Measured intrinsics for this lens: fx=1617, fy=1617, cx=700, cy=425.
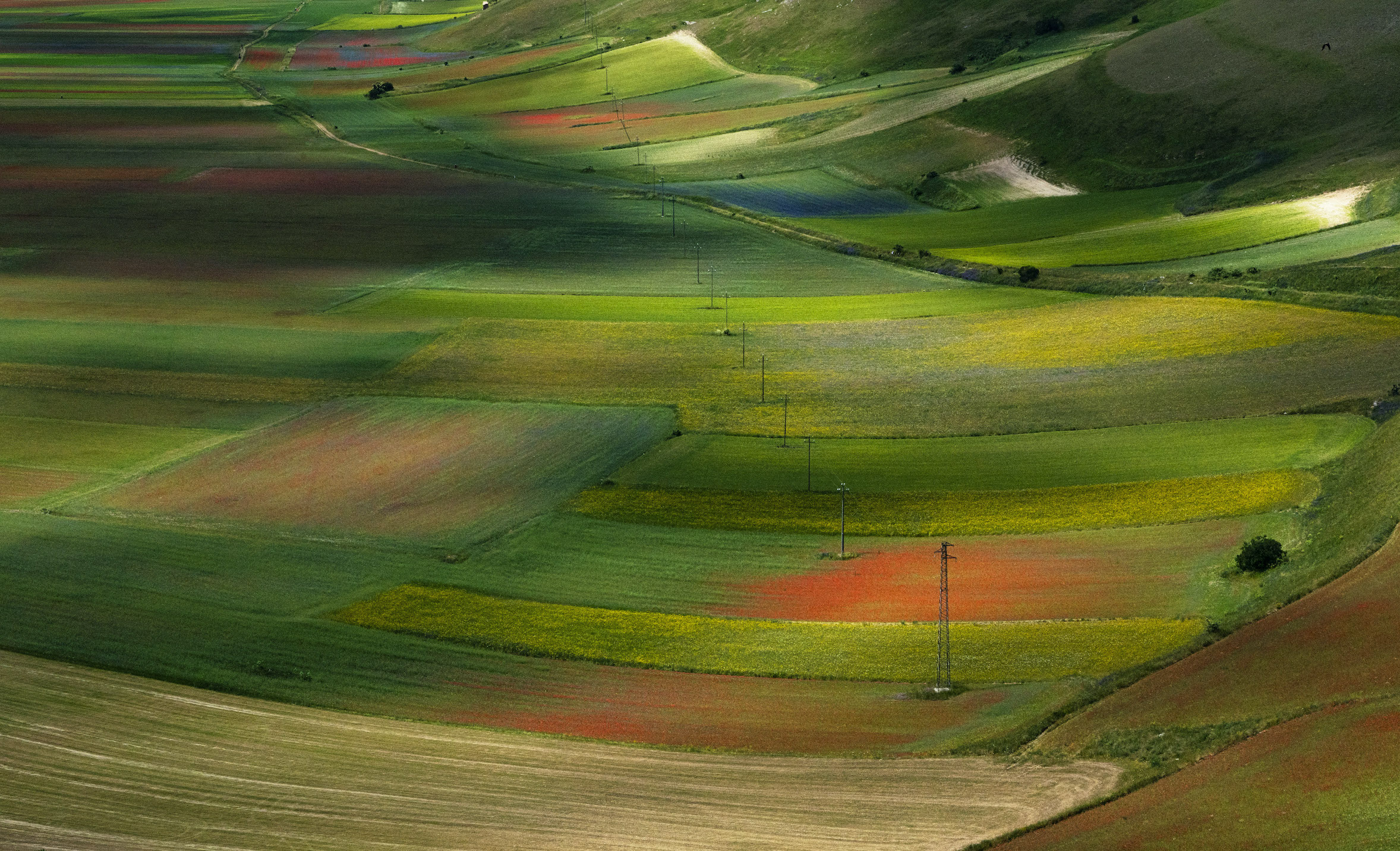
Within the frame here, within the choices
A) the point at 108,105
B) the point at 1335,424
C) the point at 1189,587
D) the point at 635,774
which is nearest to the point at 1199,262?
the point at 1335,424

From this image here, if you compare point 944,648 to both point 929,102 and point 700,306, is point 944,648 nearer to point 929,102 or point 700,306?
point 700,306

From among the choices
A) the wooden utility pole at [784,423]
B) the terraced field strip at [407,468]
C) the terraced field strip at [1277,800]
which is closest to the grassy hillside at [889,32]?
the wooden utility pole at [784,423]

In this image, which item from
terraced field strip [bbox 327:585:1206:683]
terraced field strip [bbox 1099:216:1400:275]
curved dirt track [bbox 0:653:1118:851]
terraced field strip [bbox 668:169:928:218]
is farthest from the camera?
terraced field strip [bbox 668:169:928:218]

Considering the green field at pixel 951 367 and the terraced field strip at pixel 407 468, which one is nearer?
the terraced field strip at pixel 407 468

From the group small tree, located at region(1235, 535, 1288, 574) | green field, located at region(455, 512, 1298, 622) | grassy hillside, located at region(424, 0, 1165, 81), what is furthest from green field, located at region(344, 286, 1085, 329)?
grassy hillside, located at region(424, 0, 1165, 81)

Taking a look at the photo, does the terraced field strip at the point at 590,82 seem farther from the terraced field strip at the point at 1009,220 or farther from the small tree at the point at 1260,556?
the small tree at the point at 1260,556

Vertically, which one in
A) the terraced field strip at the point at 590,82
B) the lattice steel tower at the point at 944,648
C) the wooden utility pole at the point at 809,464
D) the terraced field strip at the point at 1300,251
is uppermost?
the terraced field strip at the point at 590,82

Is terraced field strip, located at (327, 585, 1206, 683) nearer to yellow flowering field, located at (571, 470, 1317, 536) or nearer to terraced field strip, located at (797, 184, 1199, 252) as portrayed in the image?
yellow flowering field, located at (571, 470, 1317, 536)
